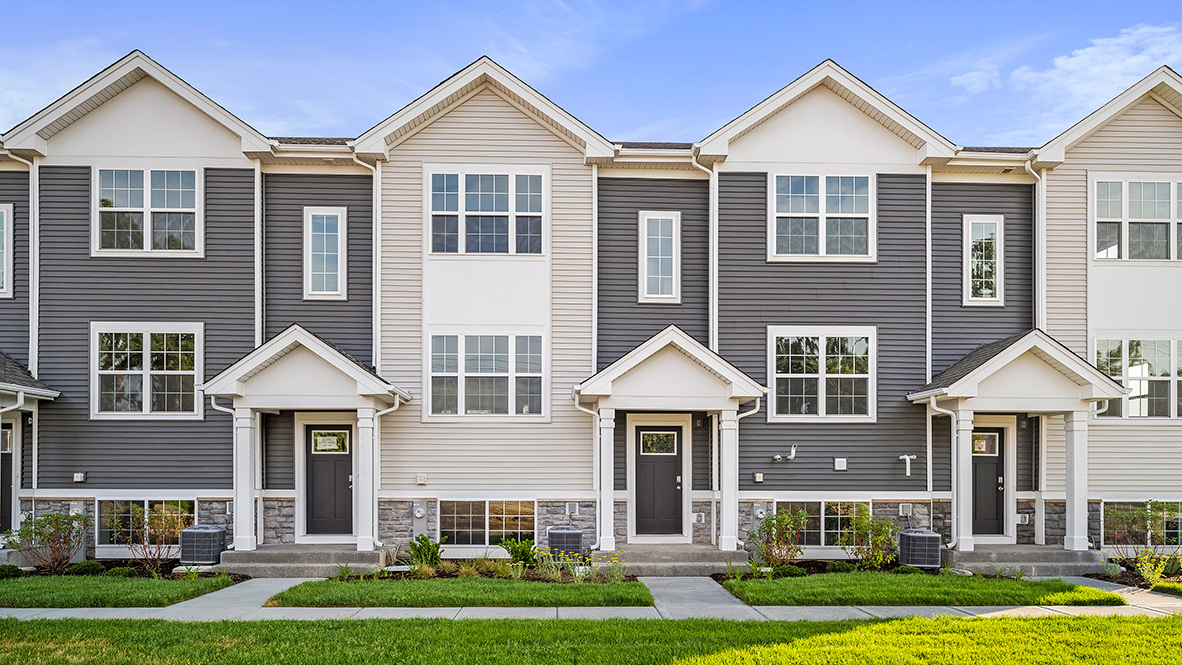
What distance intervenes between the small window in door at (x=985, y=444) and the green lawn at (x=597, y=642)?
5358 mm

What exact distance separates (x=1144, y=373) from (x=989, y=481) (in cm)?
334

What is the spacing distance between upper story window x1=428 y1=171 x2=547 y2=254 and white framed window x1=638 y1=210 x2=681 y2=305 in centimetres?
186

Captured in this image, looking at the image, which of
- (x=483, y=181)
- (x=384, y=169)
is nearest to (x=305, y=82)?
(x=384, y=169)

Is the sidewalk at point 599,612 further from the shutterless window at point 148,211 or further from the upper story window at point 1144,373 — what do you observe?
the shutterless window at point 148,211

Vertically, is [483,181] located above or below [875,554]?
above

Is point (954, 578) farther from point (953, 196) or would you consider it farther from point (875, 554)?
point (953, 196)

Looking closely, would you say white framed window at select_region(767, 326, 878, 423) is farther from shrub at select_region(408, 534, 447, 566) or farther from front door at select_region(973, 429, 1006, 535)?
shrub at select_region(408, 534, 447, 566)

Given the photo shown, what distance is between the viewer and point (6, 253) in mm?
13156

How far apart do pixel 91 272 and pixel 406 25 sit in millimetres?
7260

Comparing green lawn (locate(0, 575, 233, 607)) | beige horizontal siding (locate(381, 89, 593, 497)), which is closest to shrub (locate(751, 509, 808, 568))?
beige horizontal siding (locate(381, 89, 593, 497))

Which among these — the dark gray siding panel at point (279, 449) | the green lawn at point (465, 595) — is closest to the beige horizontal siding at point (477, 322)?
the dark gray siding panel at point (279, 449)

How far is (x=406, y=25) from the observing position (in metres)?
15.0

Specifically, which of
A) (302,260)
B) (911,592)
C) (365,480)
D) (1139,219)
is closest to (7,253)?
(302,260)

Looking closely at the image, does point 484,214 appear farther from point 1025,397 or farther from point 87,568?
point 1025,397
